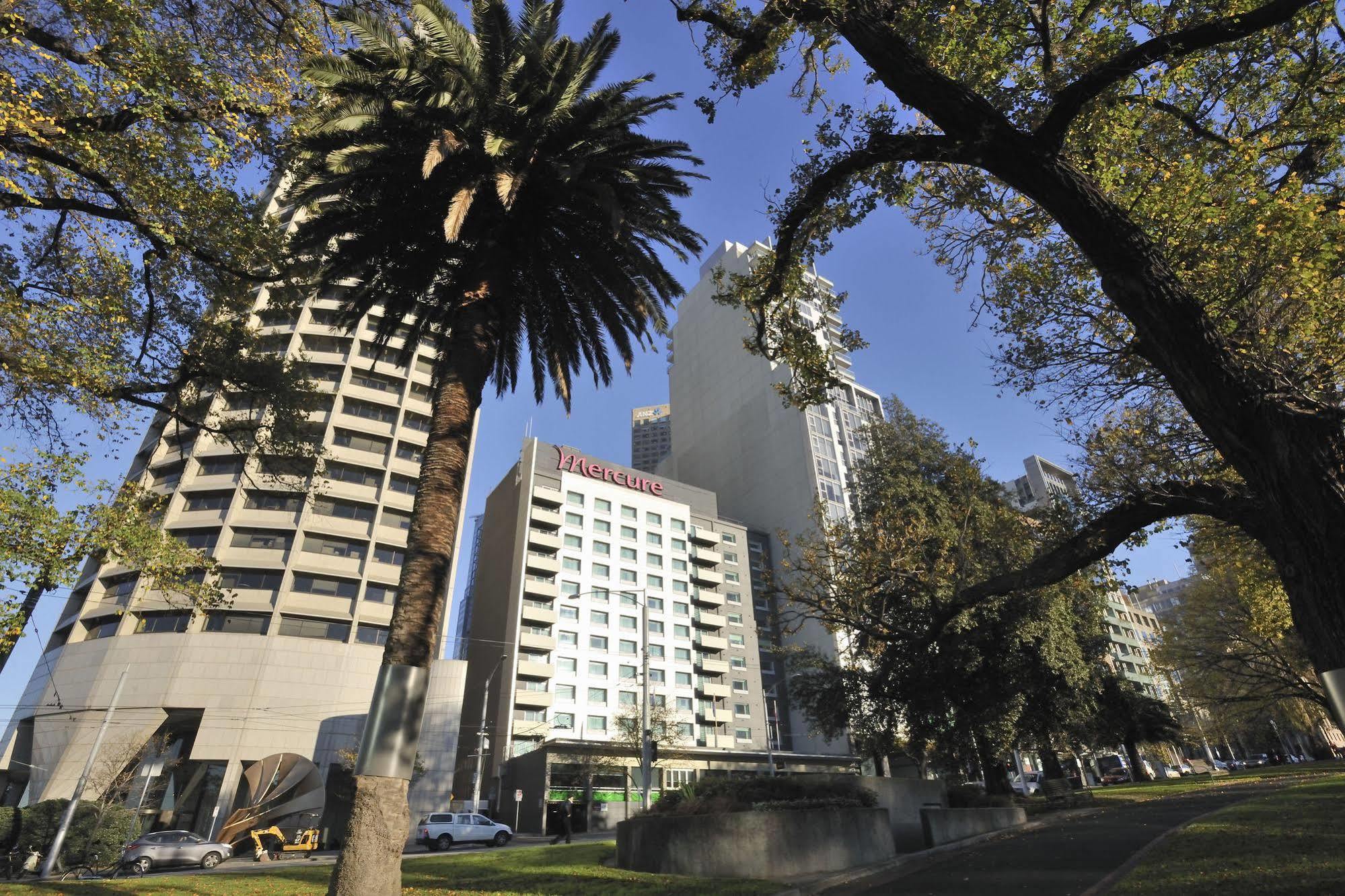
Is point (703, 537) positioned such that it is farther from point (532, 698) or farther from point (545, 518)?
point (532, 698)

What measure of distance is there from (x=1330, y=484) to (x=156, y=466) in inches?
2739

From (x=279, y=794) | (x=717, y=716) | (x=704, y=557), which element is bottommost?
(x=279, y=794)

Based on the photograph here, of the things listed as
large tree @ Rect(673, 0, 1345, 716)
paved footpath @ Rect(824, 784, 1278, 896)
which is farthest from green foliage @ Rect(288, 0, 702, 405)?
paved footpath @ Rect(824, 784, 1278, 896)

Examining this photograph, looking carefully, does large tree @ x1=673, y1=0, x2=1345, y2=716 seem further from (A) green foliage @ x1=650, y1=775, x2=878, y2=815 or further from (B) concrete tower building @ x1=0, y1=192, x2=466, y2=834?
(B) concrete tower building @ x1=0, y1=192, x2=466, y2=834

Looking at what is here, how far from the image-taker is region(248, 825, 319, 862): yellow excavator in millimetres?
28453

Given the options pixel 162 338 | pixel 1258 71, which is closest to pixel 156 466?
pixel 162 338

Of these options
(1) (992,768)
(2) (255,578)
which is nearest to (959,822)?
(1) (992,768)

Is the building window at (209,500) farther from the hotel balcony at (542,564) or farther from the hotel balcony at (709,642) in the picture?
the hotel balcony at (709,642)

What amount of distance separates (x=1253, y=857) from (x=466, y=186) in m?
15.9

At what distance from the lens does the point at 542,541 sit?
2717 inches

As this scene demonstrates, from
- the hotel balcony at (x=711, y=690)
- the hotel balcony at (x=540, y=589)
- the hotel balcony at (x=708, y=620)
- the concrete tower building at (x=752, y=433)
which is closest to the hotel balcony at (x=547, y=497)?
the hotel balcony at (x=540, y=589)

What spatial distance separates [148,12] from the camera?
1028 centimetres

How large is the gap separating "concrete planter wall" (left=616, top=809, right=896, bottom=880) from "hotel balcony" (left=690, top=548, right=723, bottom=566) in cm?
6798

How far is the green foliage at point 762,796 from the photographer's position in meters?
12.6
